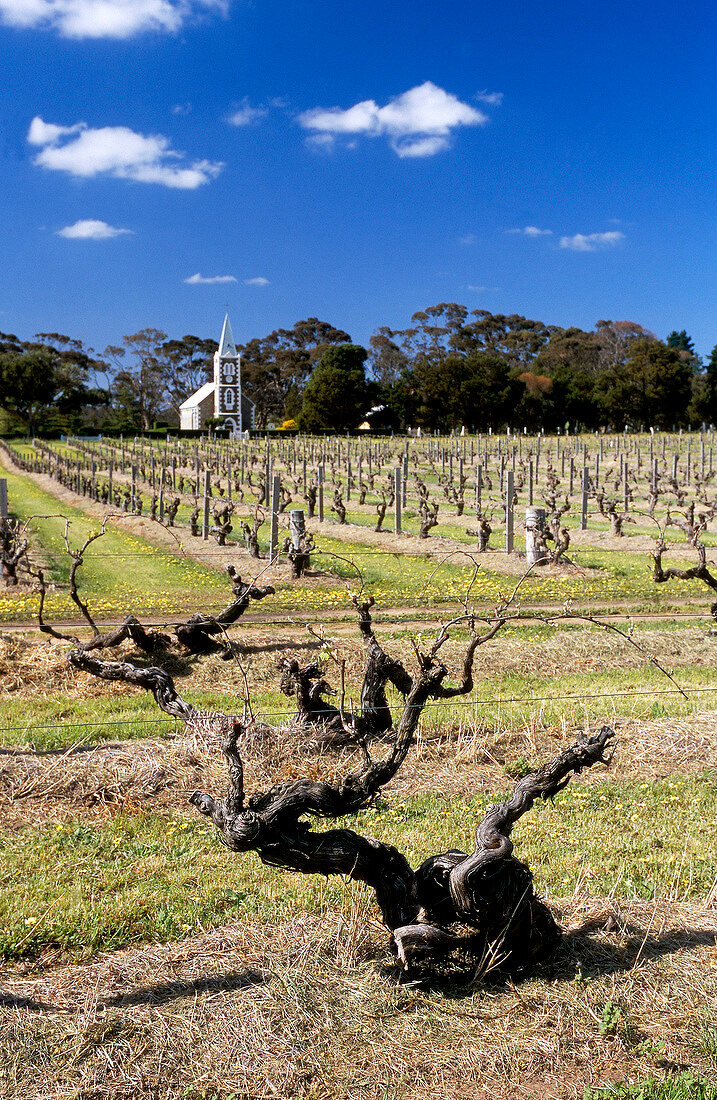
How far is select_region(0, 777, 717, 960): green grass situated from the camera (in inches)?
192

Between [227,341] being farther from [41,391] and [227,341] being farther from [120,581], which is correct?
[120,581]

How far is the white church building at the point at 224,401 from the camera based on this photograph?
298ft

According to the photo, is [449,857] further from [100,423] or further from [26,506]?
[100,423]

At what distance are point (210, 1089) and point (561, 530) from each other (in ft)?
58.2

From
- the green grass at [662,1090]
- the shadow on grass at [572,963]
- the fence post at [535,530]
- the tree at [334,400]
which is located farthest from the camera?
the tree at [334,400]

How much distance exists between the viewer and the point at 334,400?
244 feet

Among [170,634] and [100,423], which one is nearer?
[170,634]

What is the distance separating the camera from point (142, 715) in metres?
8.78

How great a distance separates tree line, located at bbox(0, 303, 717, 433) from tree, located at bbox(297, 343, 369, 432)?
0.11 m

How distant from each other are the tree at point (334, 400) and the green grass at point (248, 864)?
6923 cm

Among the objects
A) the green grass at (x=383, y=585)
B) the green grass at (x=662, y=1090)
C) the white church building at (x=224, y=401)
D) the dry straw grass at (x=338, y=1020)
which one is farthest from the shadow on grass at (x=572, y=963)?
the white church building at (x=224, y=401)

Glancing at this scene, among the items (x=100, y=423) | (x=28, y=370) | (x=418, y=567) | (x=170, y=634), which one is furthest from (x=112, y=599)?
(x=100, y=423)

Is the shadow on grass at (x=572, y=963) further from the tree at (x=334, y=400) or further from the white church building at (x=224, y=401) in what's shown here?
the white church building at (x=224, y=401)

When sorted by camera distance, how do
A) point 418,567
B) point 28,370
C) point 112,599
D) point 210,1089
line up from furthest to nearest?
1. point 28,370
2. point 418,567
3. point 112,599
4. point 210,1089
